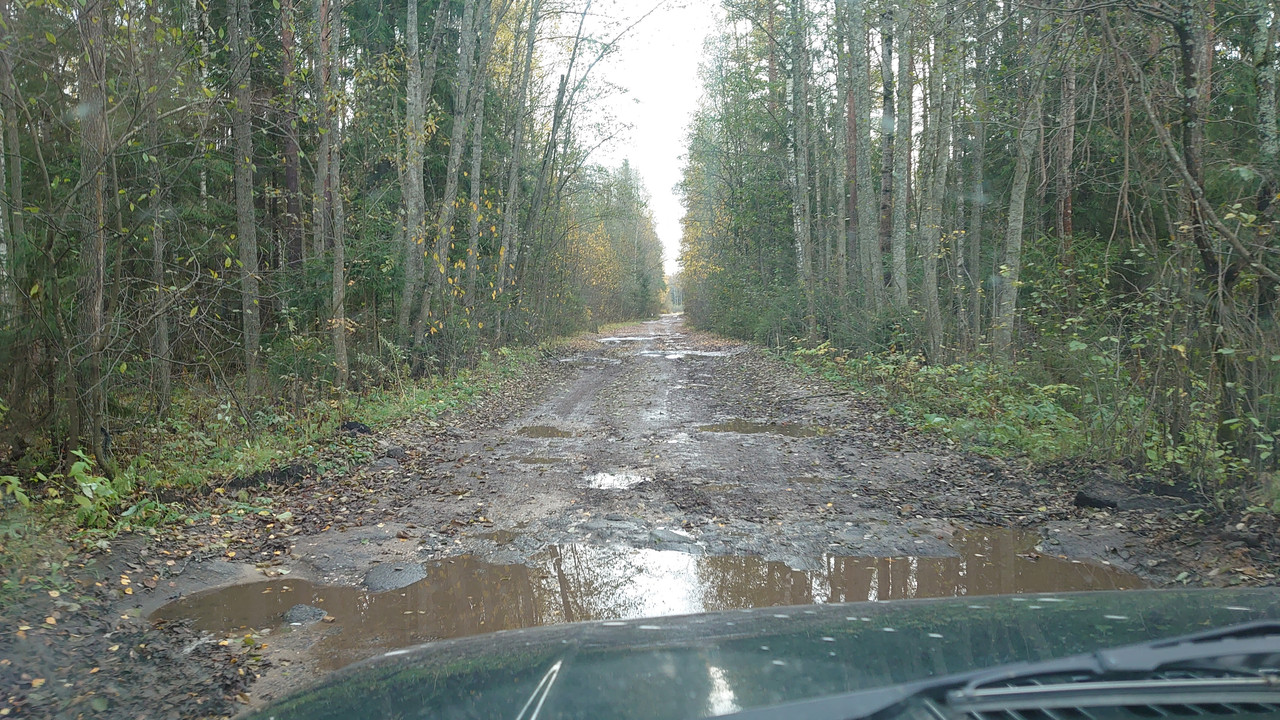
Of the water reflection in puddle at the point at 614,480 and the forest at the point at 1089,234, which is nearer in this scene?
the forest at the point at 1089,234

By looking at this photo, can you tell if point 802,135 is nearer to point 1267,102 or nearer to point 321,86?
point 321,86

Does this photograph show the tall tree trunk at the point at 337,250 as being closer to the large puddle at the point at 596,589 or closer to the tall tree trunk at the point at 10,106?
the tall tree trunk at the point at 10,106

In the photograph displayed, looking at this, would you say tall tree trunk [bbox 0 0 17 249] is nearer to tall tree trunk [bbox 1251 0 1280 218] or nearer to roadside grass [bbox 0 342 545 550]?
roadside grass [bbox 0 342 545 550]

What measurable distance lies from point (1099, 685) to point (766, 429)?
30.8 ft

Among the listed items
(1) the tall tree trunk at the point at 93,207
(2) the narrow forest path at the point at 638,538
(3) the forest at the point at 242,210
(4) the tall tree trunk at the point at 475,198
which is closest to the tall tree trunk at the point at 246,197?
(3) the forest at the point at 242,210

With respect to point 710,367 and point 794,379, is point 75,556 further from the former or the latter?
point 710,367

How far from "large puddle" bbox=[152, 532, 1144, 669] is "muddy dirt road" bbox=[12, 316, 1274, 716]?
20 mm

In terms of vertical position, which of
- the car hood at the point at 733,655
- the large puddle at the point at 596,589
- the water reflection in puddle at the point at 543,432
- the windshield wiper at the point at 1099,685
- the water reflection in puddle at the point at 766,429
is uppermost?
the windshield wiper at the point at 1099,685

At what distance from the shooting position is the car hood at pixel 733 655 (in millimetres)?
1777

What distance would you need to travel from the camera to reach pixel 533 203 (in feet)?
77.6

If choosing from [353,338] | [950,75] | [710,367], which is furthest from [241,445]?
[710,367]

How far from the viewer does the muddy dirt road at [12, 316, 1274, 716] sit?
15.5ft

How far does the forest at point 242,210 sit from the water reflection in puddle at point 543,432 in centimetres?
275

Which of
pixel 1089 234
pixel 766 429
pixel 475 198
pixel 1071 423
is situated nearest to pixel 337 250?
pixel 475 198
